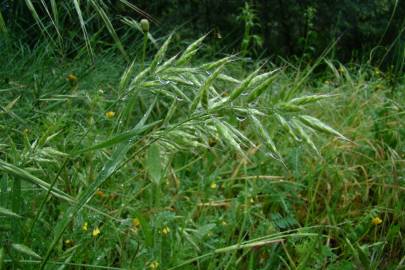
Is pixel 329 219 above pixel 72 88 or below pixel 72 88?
below

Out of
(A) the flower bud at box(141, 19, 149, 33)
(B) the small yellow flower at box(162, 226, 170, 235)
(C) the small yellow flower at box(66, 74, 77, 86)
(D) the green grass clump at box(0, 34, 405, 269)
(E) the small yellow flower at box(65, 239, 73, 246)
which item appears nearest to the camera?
(D) the green grass clump at box(0, 34, 405, 269)

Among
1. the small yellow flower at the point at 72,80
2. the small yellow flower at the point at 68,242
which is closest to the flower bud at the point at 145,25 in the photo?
the small yellow flower at the point at 68,242

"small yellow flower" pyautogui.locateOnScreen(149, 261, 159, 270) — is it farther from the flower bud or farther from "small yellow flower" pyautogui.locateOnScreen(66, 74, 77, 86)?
"small yellow flower" pyautogui.locateOnScreen(66, 74, 77, 86)

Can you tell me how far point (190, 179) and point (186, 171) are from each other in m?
0.11

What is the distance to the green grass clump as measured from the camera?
927mm

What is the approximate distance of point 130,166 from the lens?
1812mm

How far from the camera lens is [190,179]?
191cm

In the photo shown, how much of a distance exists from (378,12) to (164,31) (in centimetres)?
260

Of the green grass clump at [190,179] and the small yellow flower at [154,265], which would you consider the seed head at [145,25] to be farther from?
the small yellow flower at [154,265]

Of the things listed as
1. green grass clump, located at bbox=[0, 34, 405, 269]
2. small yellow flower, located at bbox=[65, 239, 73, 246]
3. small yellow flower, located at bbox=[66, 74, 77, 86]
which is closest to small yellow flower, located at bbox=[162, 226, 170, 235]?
green grass clump, located at bbox=[0, 34, 405, 269]

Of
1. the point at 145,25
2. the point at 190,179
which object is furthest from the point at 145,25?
the point at 190,179

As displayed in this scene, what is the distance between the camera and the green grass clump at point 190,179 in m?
0.93

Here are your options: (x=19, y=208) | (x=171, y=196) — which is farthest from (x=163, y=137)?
(x=171, y=196)

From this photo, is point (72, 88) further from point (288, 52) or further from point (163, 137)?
point (288, 52)
